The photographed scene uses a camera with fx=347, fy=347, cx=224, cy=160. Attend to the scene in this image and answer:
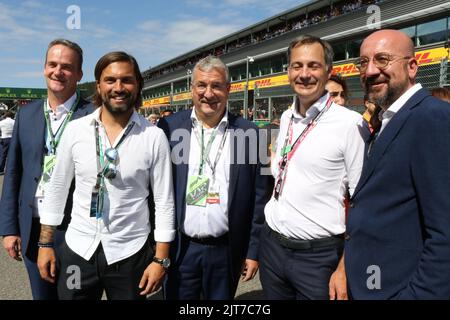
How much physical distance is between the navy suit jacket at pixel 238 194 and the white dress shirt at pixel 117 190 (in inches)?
8.5

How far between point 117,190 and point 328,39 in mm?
24171

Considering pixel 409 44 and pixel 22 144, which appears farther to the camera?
pixel 22 144

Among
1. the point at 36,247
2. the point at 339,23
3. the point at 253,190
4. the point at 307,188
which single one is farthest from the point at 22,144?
the point at 339,23

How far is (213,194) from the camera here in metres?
2.40

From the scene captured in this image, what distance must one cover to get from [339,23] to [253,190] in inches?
930

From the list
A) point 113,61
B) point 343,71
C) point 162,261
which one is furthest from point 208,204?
point 343,71

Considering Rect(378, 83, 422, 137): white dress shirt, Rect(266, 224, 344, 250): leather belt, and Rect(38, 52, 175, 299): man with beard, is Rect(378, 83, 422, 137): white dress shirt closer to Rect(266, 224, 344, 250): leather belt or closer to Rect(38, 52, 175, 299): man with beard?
Rect(266, 224, 344, 250): leather belt

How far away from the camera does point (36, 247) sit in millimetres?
2451

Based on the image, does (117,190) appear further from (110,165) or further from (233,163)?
(233,163)

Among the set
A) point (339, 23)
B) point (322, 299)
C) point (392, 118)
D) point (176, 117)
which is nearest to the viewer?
point (392, 118)

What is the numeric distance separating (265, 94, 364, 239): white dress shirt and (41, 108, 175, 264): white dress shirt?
0.78 m

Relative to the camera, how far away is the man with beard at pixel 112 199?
2.06 m

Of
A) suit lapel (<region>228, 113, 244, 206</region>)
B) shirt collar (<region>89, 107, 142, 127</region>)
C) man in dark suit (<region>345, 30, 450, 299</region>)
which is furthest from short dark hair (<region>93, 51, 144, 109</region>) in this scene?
man in dark suit (<region>345, 30, 450, 299</region>)
